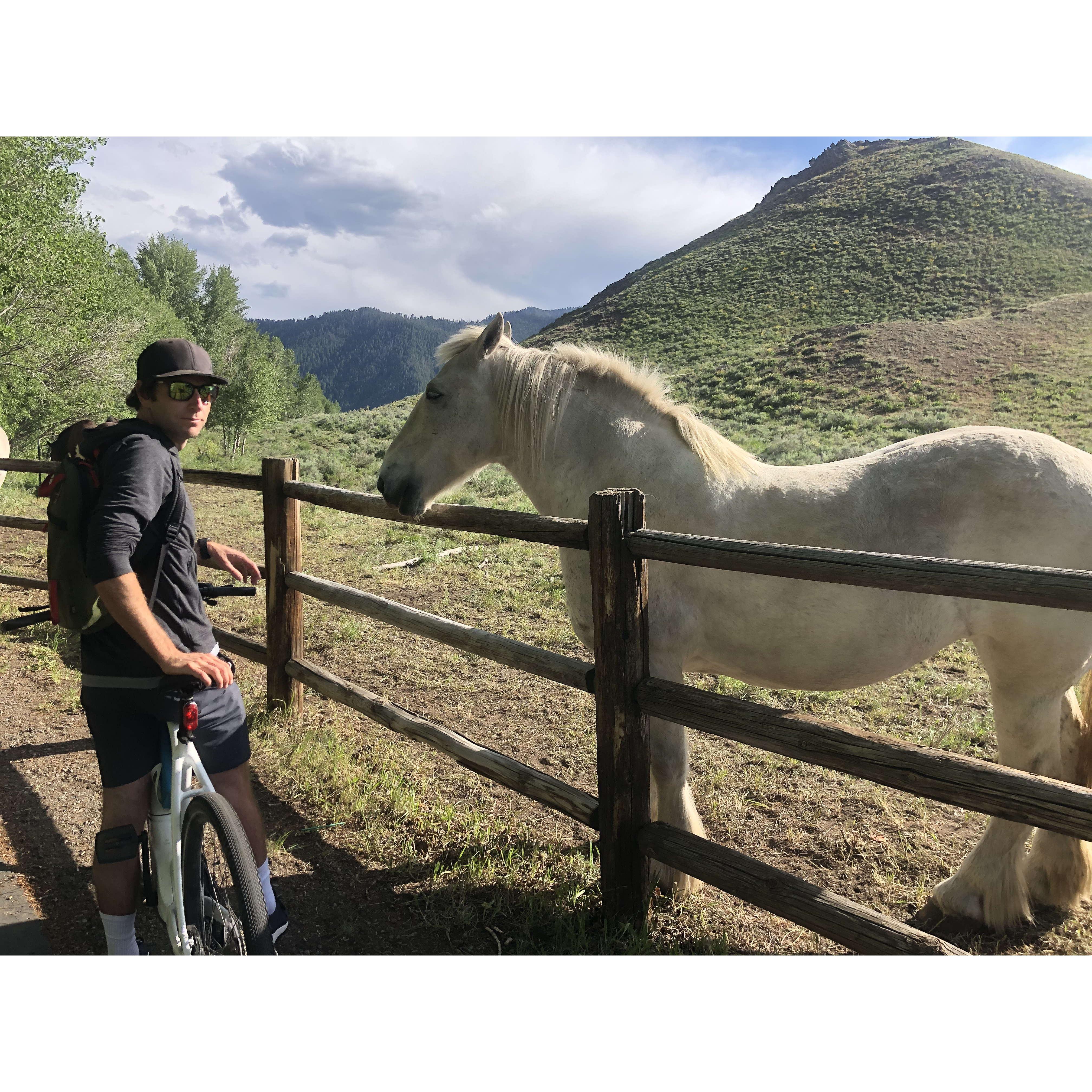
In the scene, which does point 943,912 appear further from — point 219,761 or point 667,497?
point 219,761

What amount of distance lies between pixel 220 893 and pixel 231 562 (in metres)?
1.13

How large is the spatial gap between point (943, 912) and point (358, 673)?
4.25 m

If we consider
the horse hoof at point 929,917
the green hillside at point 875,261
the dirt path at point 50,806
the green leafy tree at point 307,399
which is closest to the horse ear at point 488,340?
the dirt path at point 50,806

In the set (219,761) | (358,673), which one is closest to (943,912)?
(219,761)

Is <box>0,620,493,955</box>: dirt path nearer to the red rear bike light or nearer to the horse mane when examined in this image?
the red rear bike light

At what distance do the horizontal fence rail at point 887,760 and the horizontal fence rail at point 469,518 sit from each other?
65 centimetres

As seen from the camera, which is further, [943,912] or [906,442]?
[906,442]

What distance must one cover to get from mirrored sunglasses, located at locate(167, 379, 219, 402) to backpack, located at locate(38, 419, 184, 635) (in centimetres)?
16

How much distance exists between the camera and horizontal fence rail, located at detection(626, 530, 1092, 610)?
65.5 inches

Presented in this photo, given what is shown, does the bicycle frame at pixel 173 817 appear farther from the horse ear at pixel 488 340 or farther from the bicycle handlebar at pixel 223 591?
the horse ear at pixel 488 340

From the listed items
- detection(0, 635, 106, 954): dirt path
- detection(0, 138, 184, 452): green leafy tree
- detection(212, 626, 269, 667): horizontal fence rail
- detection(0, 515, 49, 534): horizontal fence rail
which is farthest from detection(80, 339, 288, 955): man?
detection(0, 138, 184, 452): green leafy tree

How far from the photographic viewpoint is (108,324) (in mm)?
21766

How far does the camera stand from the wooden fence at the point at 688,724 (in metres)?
1.80

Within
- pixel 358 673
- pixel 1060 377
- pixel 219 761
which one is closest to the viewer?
pixel 219 761
